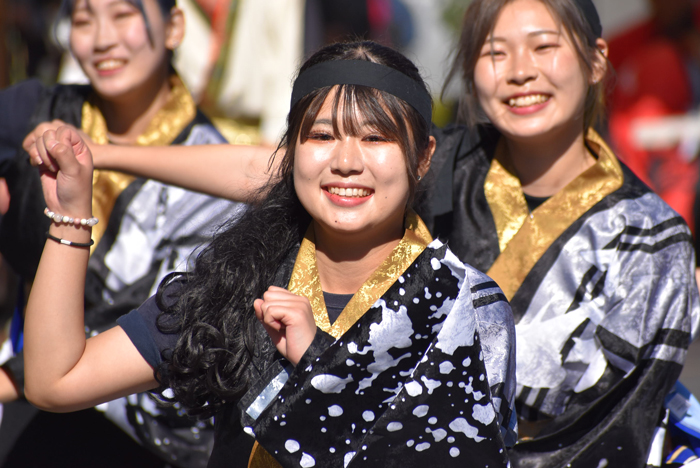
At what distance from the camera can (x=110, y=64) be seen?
2123 millimetres

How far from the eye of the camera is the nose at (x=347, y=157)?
4.42ft

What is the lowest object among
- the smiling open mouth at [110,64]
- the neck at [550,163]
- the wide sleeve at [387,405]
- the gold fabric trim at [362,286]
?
the wide sleeve at [387,405]

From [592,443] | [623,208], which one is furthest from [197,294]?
[623,208]

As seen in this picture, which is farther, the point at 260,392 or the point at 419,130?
the point at 419,130

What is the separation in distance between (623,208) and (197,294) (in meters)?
1.03

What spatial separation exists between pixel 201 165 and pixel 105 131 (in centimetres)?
50

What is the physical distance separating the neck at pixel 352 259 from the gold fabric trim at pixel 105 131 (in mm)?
841

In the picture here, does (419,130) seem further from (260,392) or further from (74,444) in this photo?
(74,444)

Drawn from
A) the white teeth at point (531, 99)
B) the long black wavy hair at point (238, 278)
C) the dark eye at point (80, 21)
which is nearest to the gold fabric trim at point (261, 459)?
the long black wavy hair at point (238, 278)

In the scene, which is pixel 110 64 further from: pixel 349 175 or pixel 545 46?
pixel 545 46

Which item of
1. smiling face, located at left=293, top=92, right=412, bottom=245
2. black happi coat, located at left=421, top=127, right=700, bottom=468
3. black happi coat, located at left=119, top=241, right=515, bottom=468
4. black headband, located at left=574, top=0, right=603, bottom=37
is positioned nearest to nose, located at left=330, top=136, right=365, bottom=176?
smiling face, located at left=293, top=92, right=412, bottom=245

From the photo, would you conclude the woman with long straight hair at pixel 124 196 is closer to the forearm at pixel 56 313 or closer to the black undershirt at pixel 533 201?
the forearm at pixel 56 313

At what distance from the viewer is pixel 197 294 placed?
4.56ft

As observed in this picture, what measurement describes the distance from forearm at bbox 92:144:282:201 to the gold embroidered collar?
1.19ft
